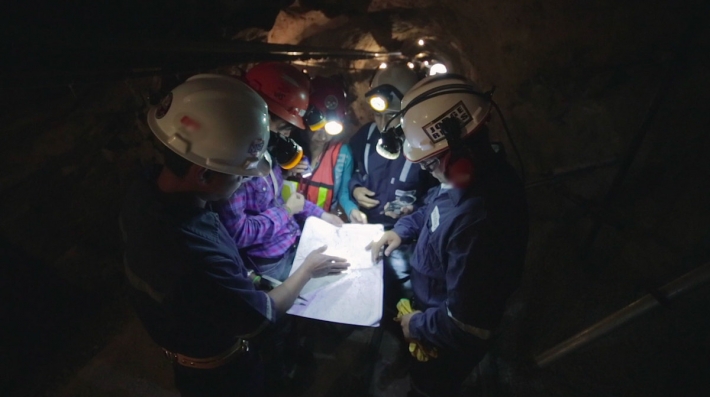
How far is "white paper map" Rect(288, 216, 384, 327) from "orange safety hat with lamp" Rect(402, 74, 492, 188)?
962 mm

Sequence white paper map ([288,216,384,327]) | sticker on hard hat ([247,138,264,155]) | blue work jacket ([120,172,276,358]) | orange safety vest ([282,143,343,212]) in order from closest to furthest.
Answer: blue work jacket ([120,172,276,358]), sticker on hard hat ([247,138,264,155]), white paper map ([288,216,384,327]), orange safety vest ([282,143,343,212])

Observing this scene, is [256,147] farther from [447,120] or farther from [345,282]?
[345,282]

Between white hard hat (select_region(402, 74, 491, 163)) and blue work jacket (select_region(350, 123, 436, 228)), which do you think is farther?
blue work jacket (select_region(350, 123, 436, 228))

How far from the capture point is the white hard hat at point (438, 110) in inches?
65.8

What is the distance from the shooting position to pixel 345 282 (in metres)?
2.23

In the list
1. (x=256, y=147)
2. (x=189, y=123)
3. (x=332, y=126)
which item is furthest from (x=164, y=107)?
(x=332, y=126)

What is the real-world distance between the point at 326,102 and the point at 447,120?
5.97 feet

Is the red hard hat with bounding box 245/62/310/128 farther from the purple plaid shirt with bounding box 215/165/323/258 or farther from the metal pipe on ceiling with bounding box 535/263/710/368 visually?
the metal pipe on ceiling with bounding box 535/263/710/368

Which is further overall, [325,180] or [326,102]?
[325,180]

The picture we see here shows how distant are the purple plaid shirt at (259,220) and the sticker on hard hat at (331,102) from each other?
90 centimetres

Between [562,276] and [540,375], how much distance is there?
2.97 ft

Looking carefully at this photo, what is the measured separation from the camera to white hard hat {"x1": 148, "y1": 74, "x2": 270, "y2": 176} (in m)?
1.51

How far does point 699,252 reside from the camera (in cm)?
204

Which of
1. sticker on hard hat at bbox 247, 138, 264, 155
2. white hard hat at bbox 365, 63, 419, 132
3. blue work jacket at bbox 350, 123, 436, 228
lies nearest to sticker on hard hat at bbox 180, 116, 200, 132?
sticker on hard hat at bbox 247, 138, 264, 155
